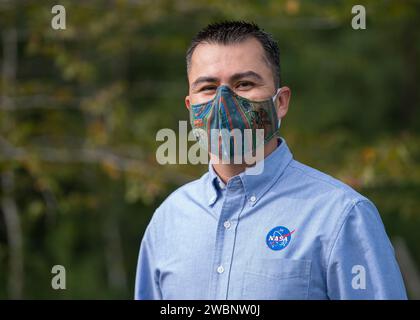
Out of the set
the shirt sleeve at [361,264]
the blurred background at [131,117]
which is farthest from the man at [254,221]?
the blurred background at [131,117]

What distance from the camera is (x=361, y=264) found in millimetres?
2006

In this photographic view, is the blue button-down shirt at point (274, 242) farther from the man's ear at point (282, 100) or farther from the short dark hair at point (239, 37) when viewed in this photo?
the short dark hair at point (239, 37)

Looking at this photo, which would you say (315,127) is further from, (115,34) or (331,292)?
(331,292)

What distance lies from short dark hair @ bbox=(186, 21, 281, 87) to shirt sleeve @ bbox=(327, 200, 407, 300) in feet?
1.95

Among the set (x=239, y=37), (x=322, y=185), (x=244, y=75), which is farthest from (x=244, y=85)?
(x=322, y=185)

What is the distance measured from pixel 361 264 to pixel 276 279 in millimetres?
248

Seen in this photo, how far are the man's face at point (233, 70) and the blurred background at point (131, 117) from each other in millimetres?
3071

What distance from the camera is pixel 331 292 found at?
2.03 meters

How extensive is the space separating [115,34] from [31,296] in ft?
10.9

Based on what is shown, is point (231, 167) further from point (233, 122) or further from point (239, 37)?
point (239, 37)

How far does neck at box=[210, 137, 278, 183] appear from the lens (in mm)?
2340

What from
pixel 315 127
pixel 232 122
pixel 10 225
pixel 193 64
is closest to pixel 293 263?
pixel 232 122

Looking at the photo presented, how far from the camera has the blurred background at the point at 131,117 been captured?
643 cm

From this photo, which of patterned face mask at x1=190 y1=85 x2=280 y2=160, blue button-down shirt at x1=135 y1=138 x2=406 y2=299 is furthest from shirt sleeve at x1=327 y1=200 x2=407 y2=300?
patterned face mask at x1=190 y1=85 x2=280 y2=160
